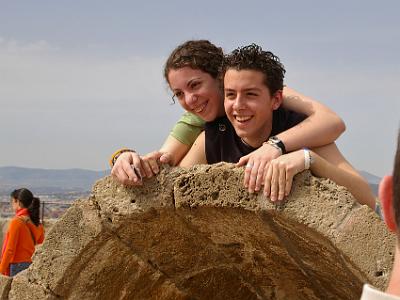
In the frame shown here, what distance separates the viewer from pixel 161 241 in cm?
450

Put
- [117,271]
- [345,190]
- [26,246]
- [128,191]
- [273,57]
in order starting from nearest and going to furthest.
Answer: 1. [345,190]
2. [273,57]
3. [128,191]
4. [117,271]
5. [26,246]

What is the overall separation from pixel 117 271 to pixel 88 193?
1.75ft

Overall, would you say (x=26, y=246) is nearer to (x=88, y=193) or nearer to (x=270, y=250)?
(x=88, y=193)

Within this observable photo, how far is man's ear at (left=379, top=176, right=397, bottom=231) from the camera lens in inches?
57.6

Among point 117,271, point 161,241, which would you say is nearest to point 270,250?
point 161,241

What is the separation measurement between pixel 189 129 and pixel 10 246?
2.97 m

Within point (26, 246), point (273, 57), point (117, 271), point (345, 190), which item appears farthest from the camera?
point (26, 246)

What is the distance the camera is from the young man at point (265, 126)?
11.7ft

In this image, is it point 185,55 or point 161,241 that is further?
point 161,241

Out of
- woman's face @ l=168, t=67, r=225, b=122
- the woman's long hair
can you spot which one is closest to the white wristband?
woman's face @ l=168, t=67, r=225, b=122

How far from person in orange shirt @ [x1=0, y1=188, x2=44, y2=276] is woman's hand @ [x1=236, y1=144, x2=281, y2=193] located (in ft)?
10.9

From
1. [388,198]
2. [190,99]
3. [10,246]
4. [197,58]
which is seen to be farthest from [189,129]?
[10,246]

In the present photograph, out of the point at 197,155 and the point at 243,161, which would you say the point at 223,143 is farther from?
the point at 243,161

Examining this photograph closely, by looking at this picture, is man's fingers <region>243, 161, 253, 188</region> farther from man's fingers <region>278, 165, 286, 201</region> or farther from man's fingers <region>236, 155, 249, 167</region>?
man's fingers <region>278, 165, 286, 201</region>
